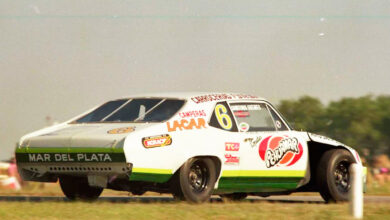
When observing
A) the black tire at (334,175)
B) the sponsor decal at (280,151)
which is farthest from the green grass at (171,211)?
the black tire at (334,175)

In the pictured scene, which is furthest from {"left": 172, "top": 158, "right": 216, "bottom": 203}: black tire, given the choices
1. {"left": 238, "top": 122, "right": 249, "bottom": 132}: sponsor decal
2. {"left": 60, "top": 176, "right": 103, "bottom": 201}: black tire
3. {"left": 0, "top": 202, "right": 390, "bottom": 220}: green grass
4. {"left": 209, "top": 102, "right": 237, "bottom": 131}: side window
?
{"left": 60, "top": 176, "right": 103, "bottom": 201}: black tire

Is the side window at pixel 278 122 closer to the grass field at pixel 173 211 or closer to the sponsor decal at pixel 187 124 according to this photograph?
the sponsor decal at pixel 187 124

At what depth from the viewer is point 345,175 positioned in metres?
14.0

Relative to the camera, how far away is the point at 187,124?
1215 centimetres

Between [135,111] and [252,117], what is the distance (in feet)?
5.67

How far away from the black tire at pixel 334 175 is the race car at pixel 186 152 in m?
0.01

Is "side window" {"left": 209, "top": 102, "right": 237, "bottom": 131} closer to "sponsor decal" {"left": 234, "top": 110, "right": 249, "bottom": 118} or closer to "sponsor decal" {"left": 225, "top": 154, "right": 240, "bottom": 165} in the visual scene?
"sponsor decal" {"left": 234, "top": 110, "right": 249, "bottom": 118}

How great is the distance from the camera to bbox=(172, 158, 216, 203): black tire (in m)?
11.8

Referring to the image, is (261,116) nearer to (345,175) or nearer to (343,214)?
(345,175)

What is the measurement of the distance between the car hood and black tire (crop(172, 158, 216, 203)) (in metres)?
0.75

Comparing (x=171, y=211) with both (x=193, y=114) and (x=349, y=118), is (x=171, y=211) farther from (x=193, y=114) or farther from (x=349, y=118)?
(x=349, y=118)

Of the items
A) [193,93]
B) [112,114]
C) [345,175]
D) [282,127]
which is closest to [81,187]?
[112,114]

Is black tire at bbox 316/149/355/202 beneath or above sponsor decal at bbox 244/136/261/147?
beneath

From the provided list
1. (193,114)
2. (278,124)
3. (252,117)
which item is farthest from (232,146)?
(278,124)
